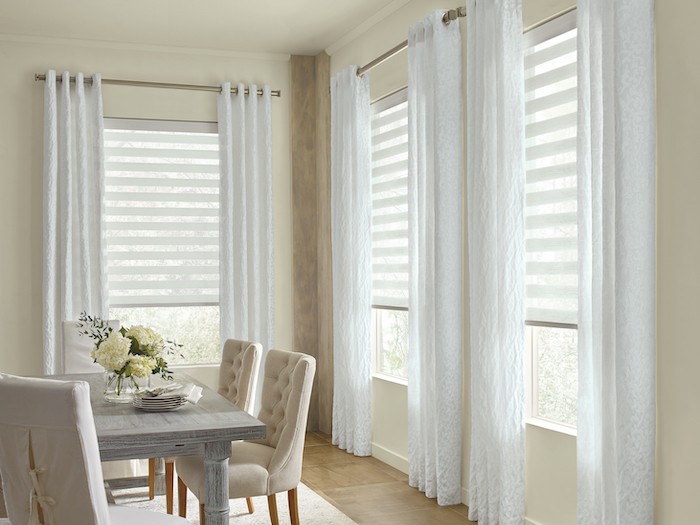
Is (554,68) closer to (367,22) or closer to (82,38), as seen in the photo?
(367,22)

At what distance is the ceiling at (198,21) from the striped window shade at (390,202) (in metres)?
0.73

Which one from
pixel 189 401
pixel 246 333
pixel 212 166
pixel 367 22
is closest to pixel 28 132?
pixel 212 166

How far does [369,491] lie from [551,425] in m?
1.45

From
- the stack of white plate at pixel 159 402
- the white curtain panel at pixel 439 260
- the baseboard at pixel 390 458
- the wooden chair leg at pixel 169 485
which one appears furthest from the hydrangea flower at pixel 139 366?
the baseboard at pixel 390 458

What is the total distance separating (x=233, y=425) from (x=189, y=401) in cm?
52

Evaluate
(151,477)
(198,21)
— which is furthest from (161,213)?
(151,477)

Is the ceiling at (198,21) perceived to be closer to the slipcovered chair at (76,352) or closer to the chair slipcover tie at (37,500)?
the slipcovered chair at (76,352)

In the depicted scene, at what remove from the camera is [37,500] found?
8.02 feet

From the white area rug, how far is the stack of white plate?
1140mm

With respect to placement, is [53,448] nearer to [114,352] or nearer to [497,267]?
[114,352]

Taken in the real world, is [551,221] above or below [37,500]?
above

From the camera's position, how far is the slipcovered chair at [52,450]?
2.30m

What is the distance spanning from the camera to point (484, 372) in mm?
4066

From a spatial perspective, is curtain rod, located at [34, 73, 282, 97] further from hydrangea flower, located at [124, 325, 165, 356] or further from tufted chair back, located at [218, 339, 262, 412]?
hydrangea flower, located at [124, 325, 165, 356]
